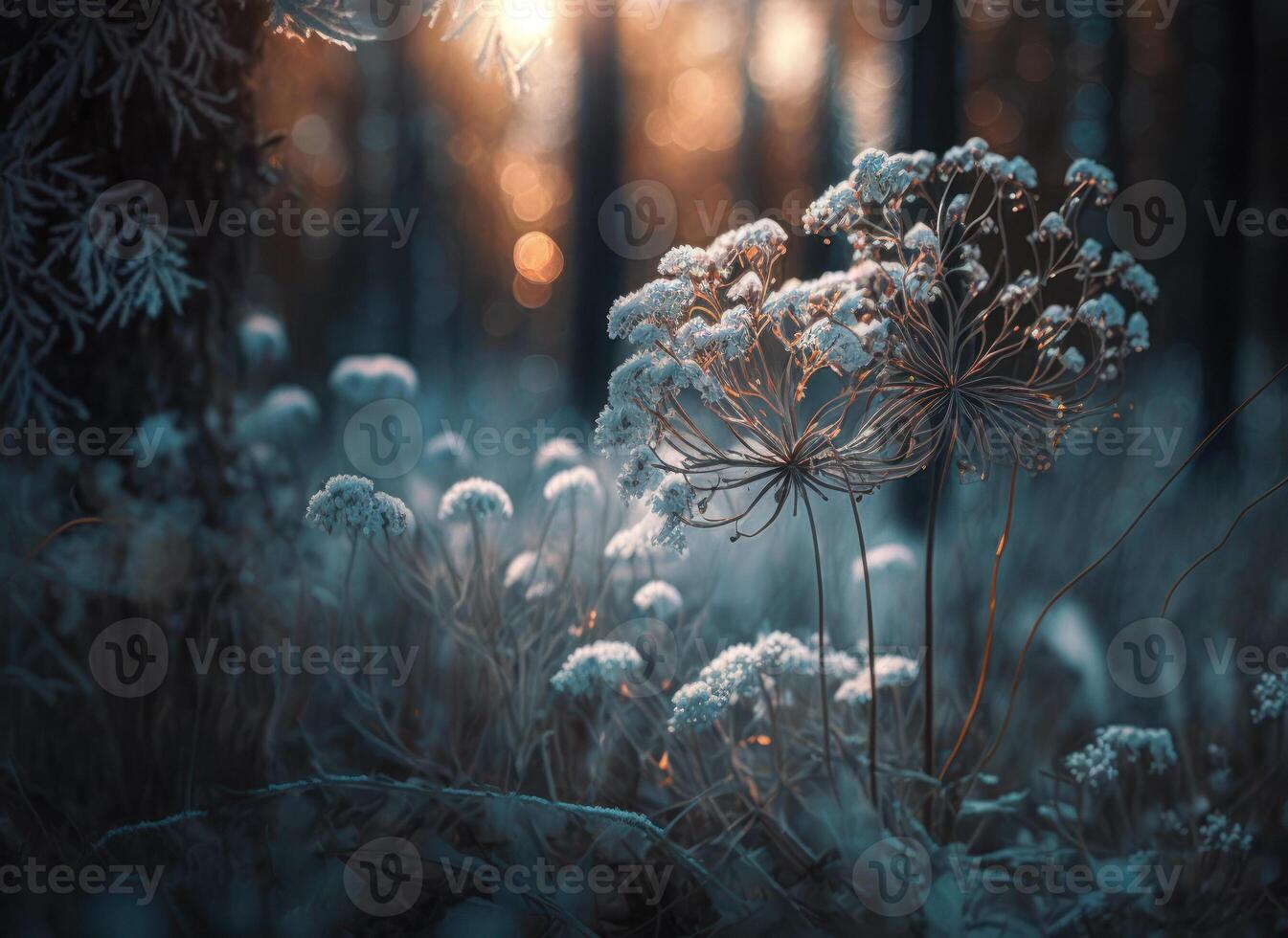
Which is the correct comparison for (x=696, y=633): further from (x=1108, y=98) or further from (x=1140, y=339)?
(x=1108, y=98)

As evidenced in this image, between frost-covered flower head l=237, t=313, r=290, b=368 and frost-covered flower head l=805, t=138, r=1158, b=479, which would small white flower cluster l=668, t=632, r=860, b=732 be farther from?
frost-covered flower head l=237, t=313, r=290, b=368

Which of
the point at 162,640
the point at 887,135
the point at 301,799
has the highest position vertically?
the point at 887,135

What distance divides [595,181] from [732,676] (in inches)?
271

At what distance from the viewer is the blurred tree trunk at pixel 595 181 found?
820 cm

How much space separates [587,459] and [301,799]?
2236 millimetres

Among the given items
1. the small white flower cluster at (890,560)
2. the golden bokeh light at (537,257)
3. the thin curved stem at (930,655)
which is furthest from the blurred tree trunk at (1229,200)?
the golden bokeh light at (537,257)

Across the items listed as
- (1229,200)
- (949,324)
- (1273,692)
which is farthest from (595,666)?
(1229,200)

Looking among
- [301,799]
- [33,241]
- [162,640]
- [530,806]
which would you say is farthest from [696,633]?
[33,241]

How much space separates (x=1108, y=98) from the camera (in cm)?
826

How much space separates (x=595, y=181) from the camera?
8.27m

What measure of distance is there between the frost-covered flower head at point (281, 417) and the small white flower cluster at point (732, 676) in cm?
290

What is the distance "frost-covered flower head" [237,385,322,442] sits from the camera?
14.3ft

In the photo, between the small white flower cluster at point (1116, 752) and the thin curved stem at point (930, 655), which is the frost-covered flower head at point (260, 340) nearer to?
the thin curved stem at point (930, 655)

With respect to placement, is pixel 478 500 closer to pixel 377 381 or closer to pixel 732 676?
pixel 732 676
